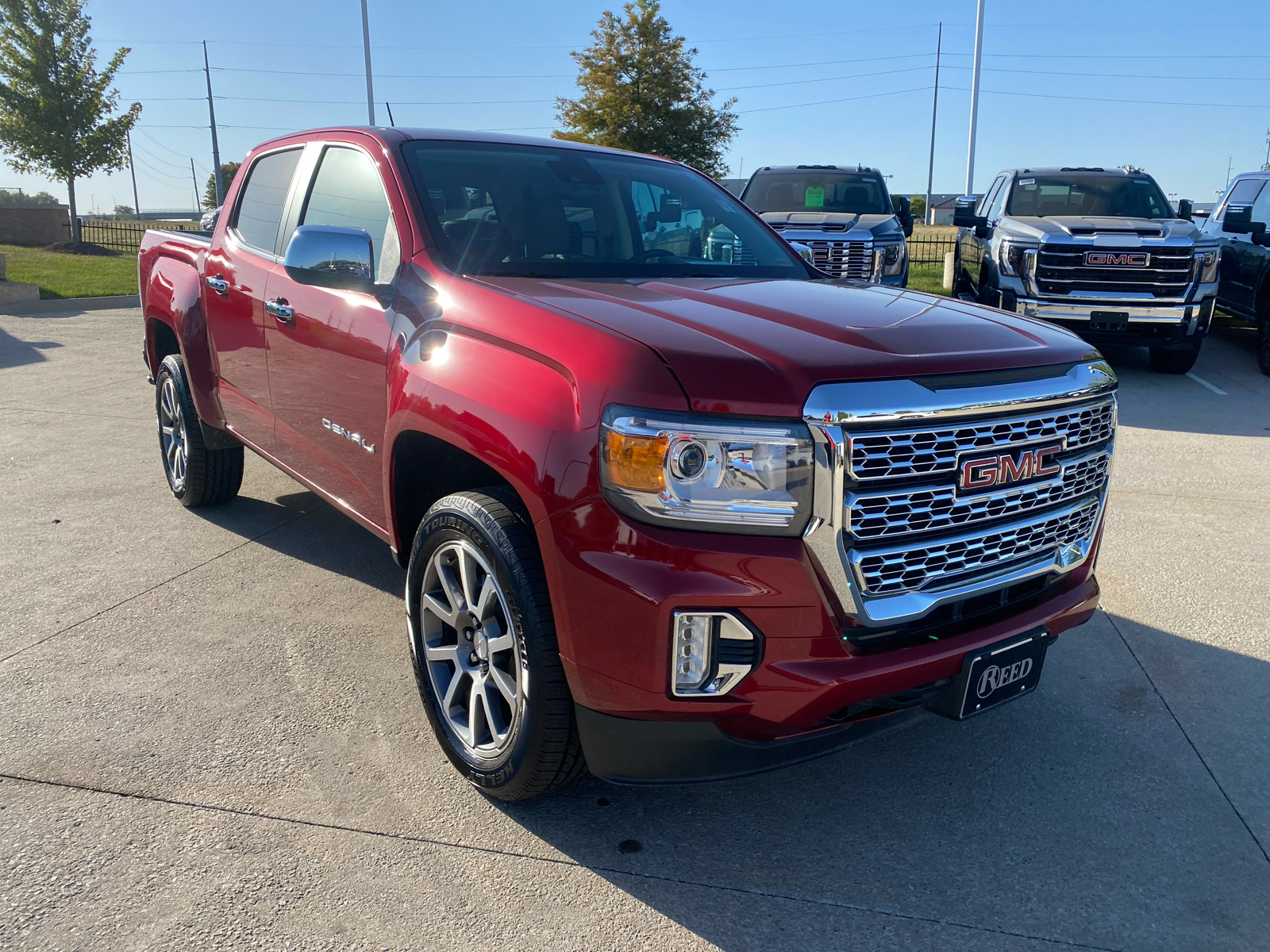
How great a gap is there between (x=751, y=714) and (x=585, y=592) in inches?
18.6

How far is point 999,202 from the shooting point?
36.0 feet

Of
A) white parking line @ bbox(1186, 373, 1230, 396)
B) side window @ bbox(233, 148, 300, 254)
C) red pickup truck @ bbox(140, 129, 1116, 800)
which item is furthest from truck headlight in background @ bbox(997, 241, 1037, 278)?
side window @ bbox(233, 148, 300, 254)

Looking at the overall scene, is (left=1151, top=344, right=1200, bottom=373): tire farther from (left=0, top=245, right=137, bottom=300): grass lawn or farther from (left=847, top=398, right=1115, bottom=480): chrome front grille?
(left=0, top=245, right=137, bottom=300): grass lawn

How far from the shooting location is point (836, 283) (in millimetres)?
3639

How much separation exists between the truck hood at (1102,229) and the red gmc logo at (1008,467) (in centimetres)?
726

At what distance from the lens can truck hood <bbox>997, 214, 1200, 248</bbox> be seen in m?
8.94

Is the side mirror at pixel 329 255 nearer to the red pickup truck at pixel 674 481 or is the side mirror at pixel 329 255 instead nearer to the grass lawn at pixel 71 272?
the red pickup truck at pixel 674 481

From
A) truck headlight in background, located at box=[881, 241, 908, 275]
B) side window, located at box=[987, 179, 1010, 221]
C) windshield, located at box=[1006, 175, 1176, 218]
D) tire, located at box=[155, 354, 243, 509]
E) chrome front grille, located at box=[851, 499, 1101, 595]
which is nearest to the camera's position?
chrome front grille, located at box=[851, 499, 1101, 595]

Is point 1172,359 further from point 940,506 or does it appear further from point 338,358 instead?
point 338,358

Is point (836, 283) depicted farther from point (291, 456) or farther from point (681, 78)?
point (681, 78)

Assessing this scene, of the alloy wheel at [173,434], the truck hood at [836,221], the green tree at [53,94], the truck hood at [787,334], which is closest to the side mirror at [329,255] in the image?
the truck hood at [787,334]

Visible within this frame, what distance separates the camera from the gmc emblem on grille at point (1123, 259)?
8906 millimetres

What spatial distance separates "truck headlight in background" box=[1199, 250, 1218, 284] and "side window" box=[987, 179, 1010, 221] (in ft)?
6.83

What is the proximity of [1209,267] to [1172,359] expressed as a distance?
1198 mm
